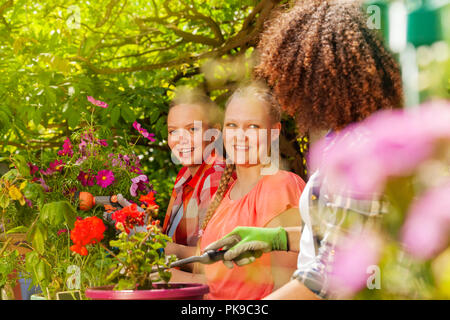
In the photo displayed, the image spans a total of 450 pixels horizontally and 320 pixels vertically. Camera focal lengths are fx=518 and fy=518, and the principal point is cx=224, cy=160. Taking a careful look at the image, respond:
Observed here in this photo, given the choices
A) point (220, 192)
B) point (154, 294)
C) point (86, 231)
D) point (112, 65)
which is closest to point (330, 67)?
point (154, 294)

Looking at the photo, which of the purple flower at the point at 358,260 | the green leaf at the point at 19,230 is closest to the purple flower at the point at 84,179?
the green leaf at the point at 19,230

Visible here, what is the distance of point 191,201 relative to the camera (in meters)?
1.89

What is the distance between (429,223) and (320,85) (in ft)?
2.21

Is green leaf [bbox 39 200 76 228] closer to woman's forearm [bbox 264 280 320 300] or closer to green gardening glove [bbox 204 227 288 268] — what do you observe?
green gardening glove [bbox 204 227 288 268]

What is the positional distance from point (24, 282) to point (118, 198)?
47cm

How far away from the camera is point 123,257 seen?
1.16m

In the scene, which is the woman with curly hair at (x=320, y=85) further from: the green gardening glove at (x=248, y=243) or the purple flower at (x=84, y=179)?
the purple flower at (x=84, y=179)

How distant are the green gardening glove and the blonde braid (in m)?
0.56

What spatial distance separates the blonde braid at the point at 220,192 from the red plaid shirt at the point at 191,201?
0.33ft

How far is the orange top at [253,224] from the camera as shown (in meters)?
1.37

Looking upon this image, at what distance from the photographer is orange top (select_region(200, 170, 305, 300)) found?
137cm

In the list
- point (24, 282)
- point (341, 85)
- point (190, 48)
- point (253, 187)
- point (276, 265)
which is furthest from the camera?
point (190, 48)
